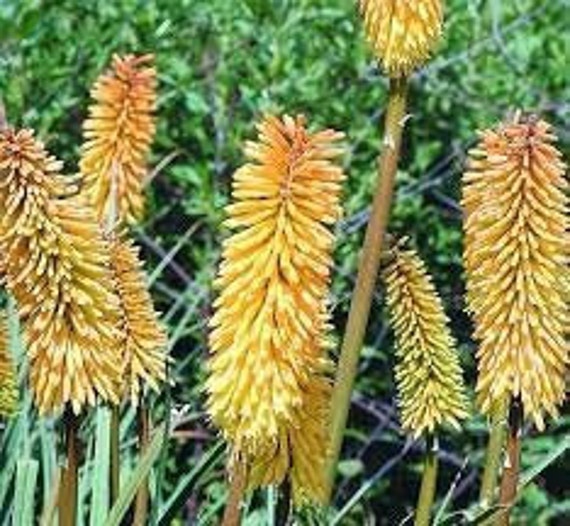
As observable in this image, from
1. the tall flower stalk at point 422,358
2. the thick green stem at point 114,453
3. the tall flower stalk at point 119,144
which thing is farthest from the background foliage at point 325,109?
the tall flower stalk at point 422,358

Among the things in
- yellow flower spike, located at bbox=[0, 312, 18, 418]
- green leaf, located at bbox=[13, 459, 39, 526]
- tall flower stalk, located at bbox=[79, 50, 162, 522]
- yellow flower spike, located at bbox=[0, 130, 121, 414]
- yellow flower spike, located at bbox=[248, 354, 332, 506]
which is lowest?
green leaf, located at bbox=[13, 459, 39, 526]

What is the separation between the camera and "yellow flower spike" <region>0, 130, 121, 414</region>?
299cm

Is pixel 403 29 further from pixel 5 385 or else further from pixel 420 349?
pixel 5 385

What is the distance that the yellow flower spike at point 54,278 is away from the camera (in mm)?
2988

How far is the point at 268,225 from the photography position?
303 centimetres

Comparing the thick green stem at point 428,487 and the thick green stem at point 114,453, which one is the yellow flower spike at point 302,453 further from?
the thick green stem at point 114,453

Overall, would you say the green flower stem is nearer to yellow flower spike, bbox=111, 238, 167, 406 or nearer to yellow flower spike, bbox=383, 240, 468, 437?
yellow flower spike, bbox=111, 238, 167, 406

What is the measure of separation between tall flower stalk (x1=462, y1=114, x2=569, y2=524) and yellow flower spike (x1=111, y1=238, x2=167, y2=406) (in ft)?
2.20

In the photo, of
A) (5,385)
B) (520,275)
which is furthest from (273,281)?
(5,385)

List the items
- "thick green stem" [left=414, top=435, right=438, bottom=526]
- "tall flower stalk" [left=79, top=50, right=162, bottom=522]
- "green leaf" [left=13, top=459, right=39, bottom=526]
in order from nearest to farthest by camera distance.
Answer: "thick green stem" [left=414, top=435, right=438, bottom=526], "green leaf" [left=13, top=459, right=39, bottom=526], "tall flower stalk" [left=79, top=50, right=162, bottom=522]

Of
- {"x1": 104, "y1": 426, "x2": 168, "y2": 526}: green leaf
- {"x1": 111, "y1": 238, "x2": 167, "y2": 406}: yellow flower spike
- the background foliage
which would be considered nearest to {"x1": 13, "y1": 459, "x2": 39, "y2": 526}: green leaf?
{"x1": 111, "y1": 238, "x2": 167, "y2": 406}: yellow flower spike

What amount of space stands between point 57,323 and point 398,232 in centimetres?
433

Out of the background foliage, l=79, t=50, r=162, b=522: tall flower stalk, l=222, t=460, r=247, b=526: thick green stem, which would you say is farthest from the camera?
the background foliage

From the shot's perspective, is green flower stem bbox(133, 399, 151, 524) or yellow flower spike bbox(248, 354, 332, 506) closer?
yellow flower spike bbox(248, 354, 332, 506)
